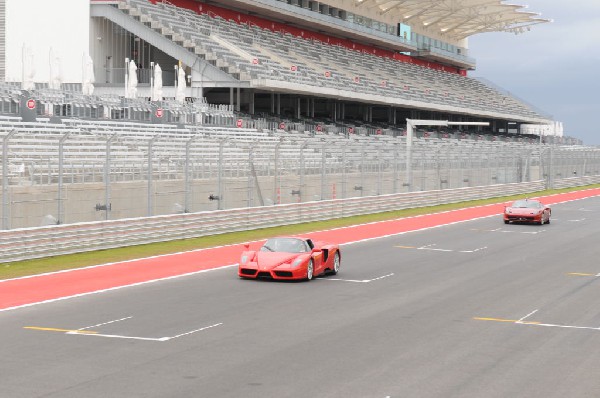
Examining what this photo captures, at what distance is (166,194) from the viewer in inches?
1179

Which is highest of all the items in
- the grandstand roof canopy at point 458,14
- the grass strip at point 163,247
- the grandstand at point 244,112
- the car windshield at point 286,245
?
the grandstand roof canopy at point 458,14

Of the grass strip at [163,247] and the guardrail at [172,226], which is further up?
the guardrail at [172,226]

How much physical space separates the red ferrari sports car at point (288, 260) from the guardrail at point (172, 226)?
18.7 ft

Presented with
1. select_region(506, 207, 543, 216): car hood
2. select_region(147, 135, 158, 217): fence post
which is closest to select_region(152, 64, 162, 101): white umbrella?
select_region(506, 207, 543, 216): car hood

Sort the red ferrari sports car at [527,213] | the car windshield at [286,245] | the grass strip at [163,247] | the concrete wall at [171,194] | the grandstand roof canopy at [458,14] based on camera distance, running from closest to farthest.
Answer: the car windshield at [286,245]
the grass strip at [163,247]
the concrete wall at [171,194]
the red ferrari sports car at [527,213]
the grandstand roof canopy at [458,14]

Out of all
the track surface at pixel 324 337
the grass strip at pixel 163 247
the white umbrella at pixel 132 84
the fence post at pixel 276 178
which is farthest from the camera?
the white umbrella at pixel 132 84

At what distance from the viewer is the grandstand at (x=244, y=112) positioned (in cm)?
2756

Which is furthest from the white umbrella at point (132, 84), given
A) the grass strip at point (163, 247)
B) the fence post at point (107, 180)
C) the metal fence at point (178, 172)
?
the fence post at point (107, 180)

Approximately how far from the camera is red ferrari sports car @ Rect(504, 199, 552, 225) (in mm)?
39247

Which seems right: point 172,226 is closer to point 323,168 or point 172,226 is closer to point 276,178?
point 276,178

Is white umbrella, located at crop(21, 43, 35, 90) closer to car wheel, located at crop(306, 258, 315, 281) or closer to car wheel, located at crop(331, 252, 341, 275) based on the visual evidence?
car wheel, located at crop(331, 252, 341, 275)

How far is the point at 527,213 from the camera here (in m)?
39.3

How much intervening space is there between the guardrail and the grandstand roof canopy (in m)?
51.1

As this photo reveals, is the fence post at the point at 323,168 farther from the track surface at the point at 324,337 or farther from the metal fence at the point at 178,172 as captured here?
the track surface at the point at 324,337
